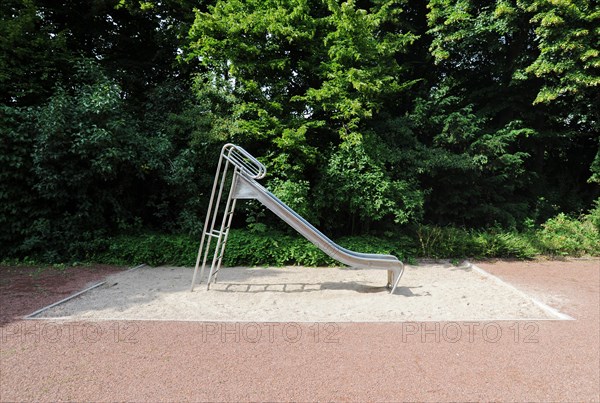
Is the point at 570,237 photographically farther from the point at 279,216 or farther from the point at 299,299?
the point at 279,216

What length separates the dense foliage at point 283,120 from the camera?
7286 mm

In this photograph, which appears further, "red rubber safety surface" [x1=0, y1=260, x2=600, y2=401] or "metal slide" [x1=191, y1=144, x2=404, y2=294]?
"metal slide" [x1=191, y1=144, x2=404, y2=294]

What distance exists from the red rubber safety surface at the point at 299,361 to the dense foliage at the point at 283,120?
366 cm

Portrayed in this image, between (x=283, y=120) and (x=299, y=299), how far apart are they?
195 inches

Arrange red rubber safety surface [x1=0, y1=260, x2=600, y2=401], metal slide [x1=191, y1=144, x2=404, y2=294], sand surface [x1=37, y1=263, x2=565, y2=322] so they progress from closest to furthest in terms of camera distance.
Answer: red rubber safety surface [x1=0, y1=260, x2=600, y2=401] → sand surface [x1=37, y1=263, x2=565, y2=322] → metal slide [x1=191, y1=144, x2=404, y2=294]

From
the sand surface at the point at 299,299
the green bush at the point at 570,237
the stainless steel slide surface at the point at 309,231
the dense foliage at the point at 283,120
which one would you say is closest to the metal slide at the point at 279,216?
the stainless steel slide surface at the point at 309,231

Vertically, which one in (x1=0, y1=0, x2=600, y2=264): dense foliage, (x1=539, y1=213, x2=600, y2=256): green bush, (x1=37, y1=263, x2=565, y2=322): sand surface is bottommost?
(x1=37, y1=263, x2=565, y2=322): sand surface

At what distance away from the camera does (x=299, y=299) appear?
16.8 ft

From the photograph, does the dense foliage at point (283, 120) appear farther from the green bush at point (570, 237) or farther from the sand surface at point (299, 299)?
the sand surface at point (299, 299)

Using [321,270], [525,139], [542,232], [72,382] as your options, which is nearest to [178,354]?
[72,382]

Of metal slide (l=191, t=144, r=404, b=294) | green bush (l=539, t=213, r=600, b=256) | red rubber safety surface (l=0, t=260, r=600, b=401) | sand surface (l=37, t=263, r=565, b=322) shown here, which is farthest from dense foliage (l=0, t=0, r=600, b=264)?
red rubber safety surface (l=0, t=260, r=600, b=401)

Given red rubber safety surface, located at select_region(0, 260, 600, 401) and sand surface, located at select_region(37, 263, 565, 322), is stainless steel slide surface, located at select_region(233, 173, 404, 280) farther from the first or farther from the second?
red rubber safety surface, located at select_region(0, 260, 600, 401)

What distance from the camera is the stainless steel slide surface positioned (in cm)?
525

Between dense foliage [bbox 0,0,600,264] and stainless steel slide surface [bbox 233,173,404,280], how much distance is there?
2.13 meters
